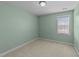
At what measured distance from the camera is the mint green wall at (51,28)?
4.10 metres

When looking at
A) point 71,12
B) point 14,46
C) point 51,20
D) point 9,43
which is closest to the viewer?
point 9,43

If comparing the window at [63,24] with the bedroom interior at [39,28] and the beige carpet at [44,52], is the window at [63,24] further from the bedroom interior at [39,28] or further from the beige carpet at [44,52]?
the beige carpet at [44,52]

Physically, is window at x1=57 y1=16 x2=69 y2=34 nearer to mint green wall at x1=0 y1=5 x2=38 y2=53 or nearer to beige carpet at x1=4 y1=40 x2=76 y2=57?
beige carpet at x1=4 y1=40 x2=76 y2=57

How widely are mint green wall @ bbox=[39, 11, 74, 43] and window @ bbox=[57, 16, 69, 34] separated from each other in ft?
0.73

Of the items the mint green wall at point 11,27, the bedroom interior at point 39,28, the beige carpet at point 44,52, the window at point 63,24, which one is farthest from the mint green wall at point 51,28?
the mint green wall at point 11,27

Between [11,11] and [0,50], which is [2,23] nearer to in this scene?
[11,11]

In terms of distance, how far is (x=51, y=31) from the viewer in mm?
5023

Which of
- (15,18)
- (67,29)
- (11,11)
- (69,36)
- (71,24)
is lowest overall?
(69,36)

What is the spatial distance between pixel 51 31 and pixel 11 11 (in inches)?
121

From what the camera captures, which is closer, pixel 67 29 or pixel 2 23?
pixel 2 23

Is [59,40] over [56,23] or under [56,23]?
under

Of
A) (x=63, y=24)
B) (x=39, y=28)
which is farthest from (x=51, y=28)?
(x=39, y=28)

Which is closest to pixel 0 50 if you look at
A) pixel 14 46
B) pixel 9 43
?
pixel 9 43

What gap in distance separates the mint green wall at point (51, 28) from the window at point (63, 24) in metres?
0.22
